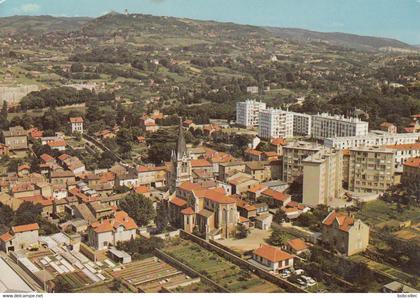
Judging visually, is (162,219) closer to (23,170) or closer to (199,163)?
(199,163)

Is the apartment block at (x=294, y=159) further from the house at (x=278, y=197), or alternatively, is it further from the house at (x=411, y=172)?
the house at (x=411, y=172)

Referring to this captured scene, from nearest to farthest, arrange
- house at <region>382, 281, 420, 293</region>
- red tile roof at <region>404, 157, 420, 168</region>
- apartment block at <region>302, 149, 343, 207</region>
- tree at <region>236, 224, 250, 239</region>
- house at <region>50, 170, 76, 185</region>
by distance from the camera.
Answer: house at <region>382, 281, 420, 293</region> < tree at <region>236, 224, 250, 239</region> < apartment block at <region>302, 149, 343, 207</region> < red tile roof at <region>404, 157, 420, 168</region> < house at <region>50, 170, 76, 185</region>

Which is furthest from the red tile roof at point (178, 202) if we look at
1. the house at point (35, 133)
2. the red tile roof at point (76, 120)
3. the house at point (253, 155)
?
the red tile roof at point (76, 120)

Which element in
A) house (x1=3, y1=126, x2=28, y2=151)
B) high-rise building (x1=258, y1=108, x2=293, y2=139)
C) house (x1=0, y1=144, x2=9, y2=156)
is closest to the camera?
house (x1=0, y1=144, x2=9, y2=156)

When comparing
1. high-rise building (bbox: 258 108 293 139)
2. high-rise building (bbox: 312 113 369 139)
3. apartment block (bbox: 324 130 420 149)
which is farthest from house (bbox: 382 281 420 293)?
high-rise building (bbox: 258 108 293 139)

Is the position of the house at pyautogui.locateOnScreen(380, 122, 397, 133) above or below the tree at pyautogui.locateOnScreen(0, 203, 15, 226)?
above

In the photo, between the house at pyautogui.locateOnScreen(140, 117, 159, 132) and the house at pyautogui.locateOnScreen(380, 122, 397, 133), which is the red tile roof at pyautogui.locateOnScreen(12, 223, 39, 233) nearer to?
the house at pyautogui.locateOnScreen(140, 117, 159, 132)

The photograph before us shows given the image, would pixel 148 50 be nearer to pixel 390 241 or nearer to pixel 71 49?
pixel 71 49

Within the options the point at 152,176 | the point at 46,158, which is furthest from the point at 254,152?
the point at 46,158
